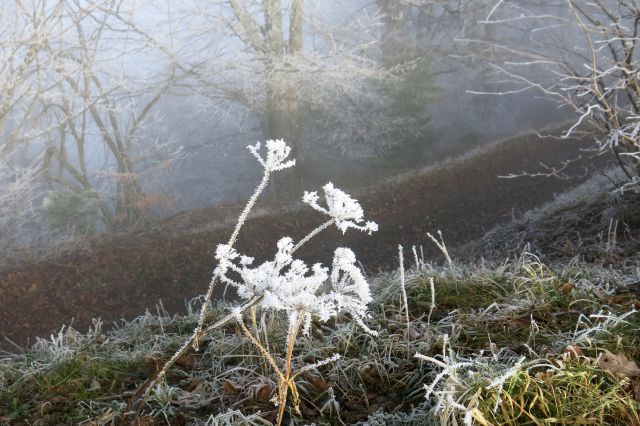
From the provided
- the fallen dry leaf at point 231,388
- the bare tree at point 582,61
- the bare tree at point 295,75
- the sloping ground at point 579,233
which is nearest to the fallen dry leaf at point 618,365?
the fallen dry leaf at point 231,388

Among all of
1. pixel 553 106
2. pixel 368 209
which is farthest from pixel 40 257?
pixel 553 106

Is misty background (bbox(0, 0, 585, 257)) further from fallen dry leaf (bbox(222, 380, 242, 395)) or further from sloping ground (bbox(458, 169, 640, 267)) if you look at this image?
fallen dry leaf (bbox(222, 380, 242, 395))

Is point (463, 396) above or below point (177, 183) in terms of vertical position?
above

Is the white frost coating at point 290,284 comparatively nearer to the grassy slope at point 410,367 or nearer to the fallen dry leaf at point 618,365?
the grassy slope at point 410,367

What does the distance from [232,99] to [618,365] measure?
479 inches

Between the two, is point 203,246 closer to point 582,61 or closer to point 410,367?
point 410,367

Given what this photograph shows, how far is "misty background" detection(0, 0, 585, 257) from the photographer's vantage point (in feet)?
37.9

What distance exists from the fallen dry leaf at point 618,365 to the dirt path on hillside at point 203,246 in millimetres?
5542

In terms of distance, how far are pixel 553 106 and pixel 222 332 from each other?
1958 cm

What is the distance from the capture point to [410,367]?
209 centimetres

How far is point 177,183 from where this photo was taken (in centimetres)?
1914

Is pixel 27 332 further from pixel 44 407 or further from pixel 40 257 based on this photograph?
pixel 44 407

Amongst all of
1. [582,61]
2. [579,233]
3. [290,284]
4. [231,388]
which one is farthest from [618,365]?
[582,61]

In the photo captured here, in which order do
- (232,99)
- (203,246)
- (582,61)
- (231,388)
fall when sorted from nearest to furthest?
(231,388) < (203,246) < (232,99) < (582,61)
